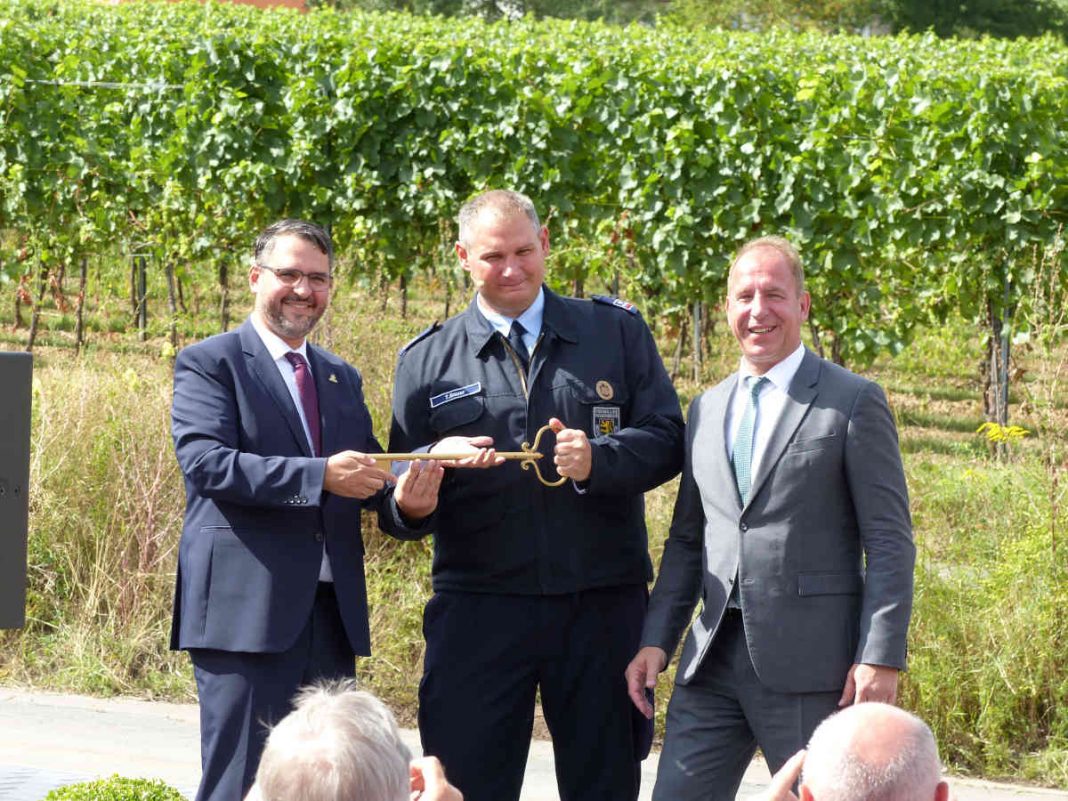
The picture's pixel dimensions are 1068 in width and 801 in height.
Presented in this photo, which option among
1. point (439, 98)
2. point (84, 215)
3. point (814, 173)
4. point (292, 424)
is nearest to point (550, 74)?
point (439, 98)

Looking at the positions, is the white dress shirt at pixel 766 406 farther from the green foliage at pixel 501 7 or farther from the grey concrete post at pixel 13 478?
the green foliage at pixel 501 7

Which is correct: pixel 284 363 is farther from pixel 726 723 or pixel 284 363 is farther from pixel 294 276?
pixel 726 723

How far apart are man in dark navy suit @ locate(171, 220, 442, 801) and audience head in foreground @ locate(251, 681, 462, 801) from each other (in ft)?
4.80

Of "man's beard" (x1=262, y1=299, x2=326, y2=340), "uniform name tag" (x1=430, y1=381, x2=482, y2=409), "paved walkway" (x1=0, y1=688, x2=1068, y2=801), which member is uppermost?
"man's beard" (x1=262, y1=299, x2=326, y2=340)

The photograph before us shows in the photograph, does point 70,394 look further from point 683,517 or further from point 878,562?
point 878,562

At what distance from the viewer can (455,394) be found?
4176 millimetres

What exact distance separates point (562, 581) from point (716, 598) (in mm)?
488

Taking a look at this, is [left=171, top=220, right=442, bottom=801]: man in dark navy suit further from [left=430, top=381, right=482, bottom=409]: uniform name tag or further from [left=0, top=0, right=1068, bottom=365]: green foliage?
[left=0, top=0, right=1068, bottom=365]: green foliage

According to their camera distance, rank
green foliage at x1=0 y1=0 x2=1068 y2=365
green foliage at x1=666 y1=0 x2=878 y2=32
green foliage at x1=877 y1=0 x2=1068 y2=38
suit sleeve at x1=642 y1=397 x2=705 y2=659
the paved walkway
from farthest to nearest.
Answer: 1. green foliage at x1=666 y1=0 x2=878 y2=32
2. green foliage at x1=877 y1=0 x2=1068 y2=38
3. green foliage at x1=0 y1=0 x2=1068 y2=365
4. the paved walkway
5. suit sleeve at x1=642 y1=397 x2=705 y2=659

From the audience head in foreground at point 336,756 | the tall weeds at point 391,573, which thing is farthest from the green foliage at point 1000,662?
the audience head in foreground at point 336,756

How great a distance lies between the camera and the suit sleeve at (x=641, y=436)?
3971mm

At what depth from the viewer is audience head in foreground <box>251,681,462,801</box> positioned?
7.30ft

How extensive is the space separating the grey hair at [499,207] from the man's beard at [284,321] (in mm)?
465

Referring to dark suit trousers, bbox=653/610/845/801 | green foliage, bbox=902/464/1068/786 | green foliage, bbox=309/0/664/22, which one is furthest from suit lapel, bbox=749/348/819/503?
green foliage, bbox=309/0/664/22
